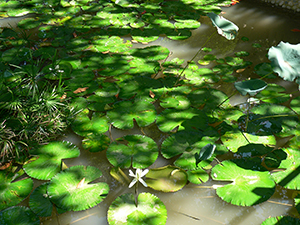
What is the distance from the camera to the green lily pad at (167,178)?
55.9 inches

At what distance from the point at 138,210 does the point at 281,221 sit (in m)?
0.78

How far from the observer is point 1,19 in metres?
3.19

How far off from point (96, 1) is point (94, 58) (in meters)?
1.79

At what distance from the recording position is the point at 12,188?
1.36 meters

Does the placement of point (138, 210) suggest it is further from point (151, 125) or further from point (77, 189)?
point (151, 125)

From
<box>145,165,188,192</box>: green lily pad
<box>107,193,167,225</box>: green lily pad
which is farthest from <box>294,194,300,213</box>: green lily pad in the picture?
<box>107,193,167,225</box>: green lily pad

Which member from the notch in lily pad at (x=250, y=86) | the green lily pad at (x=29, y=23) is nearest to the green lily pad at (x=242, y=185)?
the notch in lily pad at (x=250, y=86)

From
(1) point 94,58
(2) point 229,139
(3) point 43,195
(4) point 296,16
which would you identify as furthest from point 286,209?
(4) point 296,16

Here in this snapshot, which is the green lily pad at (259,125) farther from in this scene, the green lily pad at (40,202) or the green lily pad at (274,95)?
the green lily pad at (40,202)

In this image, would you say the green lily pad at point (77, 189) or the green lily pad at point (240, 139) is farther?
the green lily pad at point (240, 139)

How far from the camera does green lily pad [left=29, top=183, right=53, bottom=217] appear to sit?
1.26m

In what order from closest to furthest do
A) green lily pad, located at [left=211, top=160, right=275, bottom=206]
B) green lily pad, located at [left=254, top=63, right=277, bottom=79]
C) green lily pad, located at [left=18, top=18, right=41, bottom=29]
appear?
green lily pad, located at [left=211, top=160, right=275, bottom=206], green lily pad, located at [left=254, top=63, right=277, bottom=79], green lily pad, located at [left=18, top=18, right=41, bottom=29]

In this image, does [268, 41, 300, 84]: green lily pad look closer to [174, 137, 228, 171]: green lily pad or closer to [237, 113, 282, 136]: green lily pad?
[237, 113, 282, 136]: green lily pad

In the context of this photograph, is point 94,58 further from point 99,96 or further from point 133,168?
point 133,168
